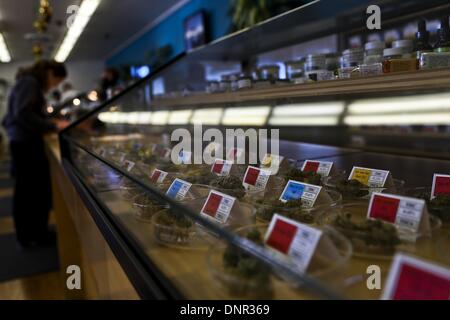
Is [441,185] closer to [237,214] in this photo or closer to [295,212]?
[295,212]

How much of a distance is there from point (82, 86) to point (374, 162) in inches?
587

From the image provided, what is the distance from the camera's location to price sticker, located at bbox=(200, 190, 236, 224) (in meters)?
0.82

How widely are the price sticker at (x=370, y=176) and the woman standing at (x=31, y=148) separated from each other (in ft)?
8.64

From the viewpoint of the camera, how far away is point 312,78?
121cm

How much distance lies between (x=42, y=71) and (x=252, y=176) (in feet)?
8.57

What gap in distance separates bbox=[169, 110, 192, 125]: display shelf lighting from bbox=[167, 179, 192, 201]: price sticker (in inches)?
54.1

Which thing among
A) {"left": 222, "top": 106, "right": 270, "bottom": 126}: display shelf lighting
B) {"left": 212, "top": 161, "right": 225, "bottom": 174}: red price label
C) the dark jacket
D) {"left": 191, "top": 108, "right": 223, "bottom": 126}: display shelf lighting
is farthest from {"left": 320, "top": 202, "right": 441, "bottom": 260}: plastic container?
the dark jacket

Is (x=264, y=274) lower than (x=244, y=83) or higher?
lower

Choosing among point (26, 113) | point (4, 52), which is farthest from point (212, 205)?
point (4, 52)

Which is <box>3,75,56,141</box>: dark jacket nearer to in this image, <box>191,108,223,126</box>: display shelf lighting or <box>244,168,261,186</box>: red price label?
<box>191,108,223,126</box>: display shelf lighting

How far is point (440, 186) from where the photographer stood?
3.17 feet

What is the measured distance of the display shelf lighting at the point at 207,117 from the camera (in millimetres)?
2238

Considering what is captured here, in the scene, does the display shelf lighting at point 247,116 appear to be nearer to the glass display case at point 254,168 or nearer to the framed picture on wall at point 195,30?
the glass display case at point 254,168

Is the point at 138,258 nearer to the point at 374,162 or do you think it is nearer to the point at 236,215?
the point at 236,215
